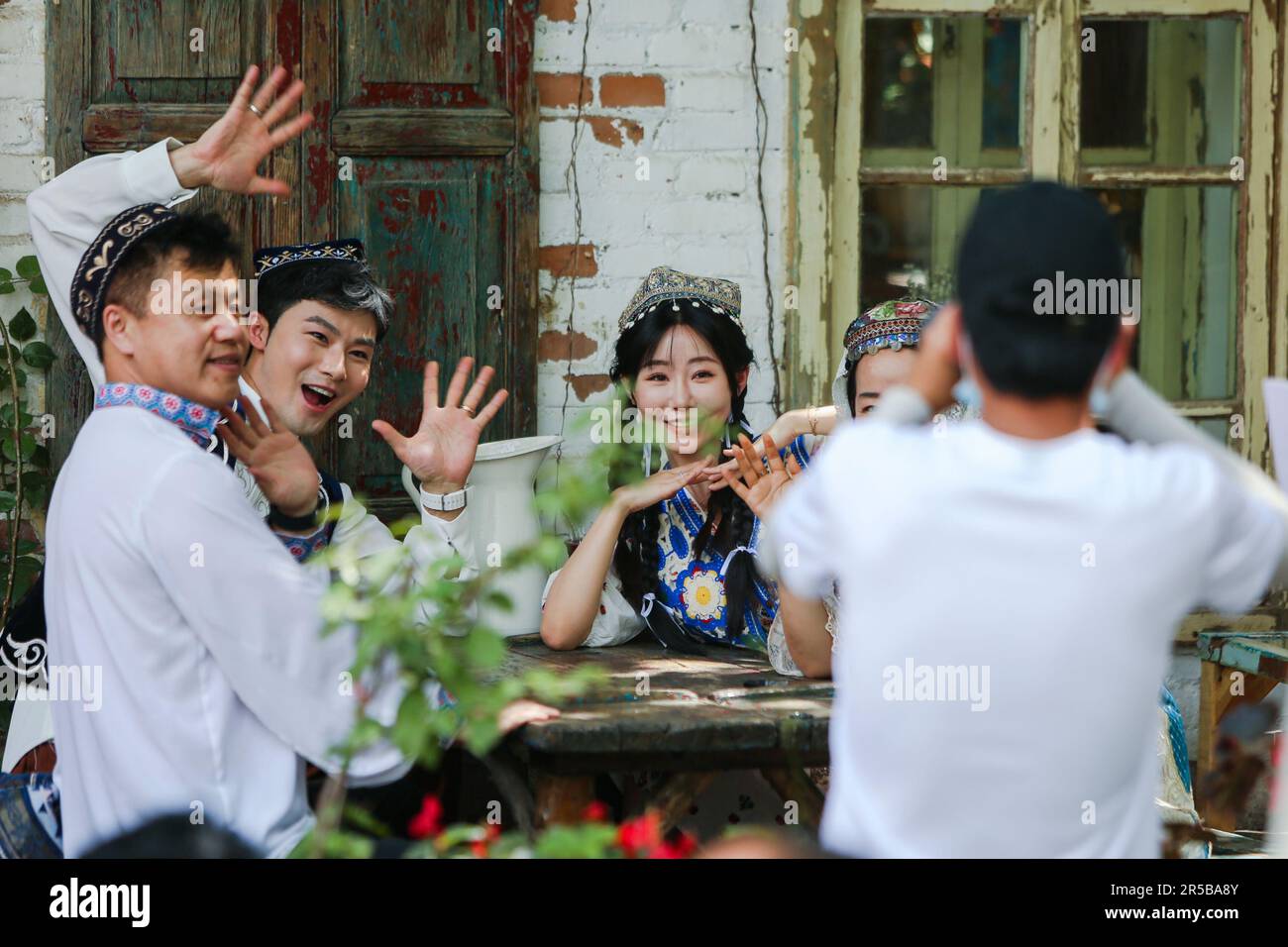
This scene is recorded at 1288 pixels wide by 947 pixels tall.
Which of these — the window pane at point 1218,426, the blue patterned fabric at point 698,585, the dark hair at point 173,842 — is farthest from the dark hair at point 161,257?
the window pane at point 1218,426

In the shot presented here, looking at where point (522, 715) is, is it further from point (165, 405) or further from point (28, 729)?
point (28, 729)

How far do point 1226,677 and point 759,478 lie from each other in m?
1.76

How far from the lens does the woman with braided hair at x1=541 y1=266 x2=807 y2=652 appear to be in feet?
11.4

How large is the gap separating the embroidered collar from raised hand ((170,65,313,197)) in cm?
94

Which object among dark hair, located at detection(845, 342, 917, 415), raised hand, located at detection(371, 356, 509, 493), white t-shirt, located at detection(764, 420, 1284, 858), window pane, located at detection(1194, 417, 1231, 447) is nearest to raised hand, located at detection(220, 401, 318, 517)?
raised hand, located at detection(371, 356, 509, 493)

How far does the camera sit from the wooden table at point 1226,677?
12.9 feet

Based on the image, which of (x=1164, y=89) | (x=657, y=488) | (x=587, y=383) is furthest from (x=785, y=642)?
(x=1164, y=89)

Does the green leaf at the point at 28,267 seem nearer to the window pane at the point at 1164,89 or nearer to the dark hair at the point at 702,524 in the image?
the dark hair at the point at 702,524

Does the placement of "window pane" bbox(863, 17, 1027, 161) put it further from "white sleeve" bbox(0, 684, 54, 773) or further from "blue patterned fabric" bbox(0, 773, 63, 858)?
"blue patterned fabric" bbox(0, 773, 63, 858)

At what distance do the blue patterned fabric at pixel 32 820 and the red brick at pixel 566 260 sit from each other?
79.4 inches

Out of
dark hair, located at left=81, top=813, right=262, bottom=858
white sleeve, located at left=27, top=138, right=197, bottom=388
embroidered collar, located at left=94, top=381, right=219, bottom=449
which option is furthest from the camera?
white sleeve, located at left=27, top=138, right=197, bottom=388

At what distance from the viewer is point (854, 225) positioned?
434 centimetres

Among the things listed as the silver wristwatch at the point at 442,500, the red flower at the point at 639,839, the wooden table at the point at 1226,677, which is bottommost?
the wooden table at the point at 1226,677

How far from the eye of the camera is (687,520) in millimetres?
3570
